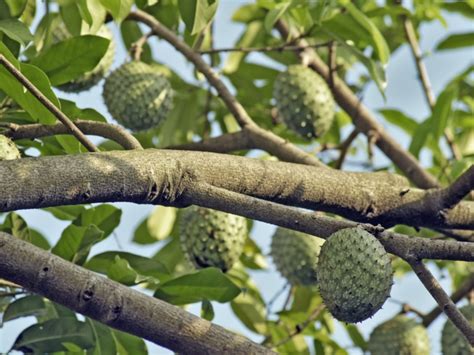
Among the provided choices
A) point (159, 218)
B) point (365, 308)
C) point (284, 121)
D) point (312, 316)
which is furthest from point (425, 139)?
point (365, 308)

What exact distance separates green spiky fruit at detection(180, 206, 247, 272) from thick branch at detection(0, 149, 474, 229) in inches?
40.4

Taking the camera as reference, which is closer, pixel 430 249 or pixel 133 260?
pixel 430 249

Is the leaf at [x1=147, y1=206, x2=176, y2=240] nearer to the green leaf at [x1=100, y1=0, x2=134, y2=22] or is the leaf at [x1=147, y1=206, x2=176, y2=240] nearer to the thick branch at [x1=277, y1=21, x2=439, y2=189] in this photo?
the thick branch at [x1=277, y1=21, x2=439, y2=189]

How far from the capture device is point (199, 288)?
126 inches

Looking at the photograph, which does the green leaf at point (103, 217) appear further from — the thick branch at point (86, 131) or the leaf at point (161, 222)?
the leaf at point (161, 222)

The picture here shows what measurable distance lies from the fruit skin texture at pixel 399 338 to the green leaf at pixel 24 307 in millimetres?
1766

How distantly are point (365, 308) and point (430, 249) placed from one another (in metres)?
0.22

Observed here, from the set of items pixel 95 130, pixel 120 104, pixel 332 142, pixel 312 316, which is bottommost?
pixel 312 316

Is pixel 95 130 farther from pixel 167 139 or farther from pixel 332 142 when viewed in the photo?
pixel 332 142

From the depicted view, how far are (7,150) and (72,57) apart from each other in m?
0.80

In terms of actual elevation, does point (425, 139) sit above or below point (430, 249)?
below

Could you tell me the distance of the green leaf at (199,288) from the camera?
3180mm

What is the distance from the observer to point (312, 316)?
13.8 feet

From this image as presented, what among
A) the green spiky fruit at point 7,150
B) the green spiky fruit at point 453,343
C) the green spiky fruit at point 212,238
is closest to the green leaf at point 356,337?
the green spiky fruit at point 453,343
